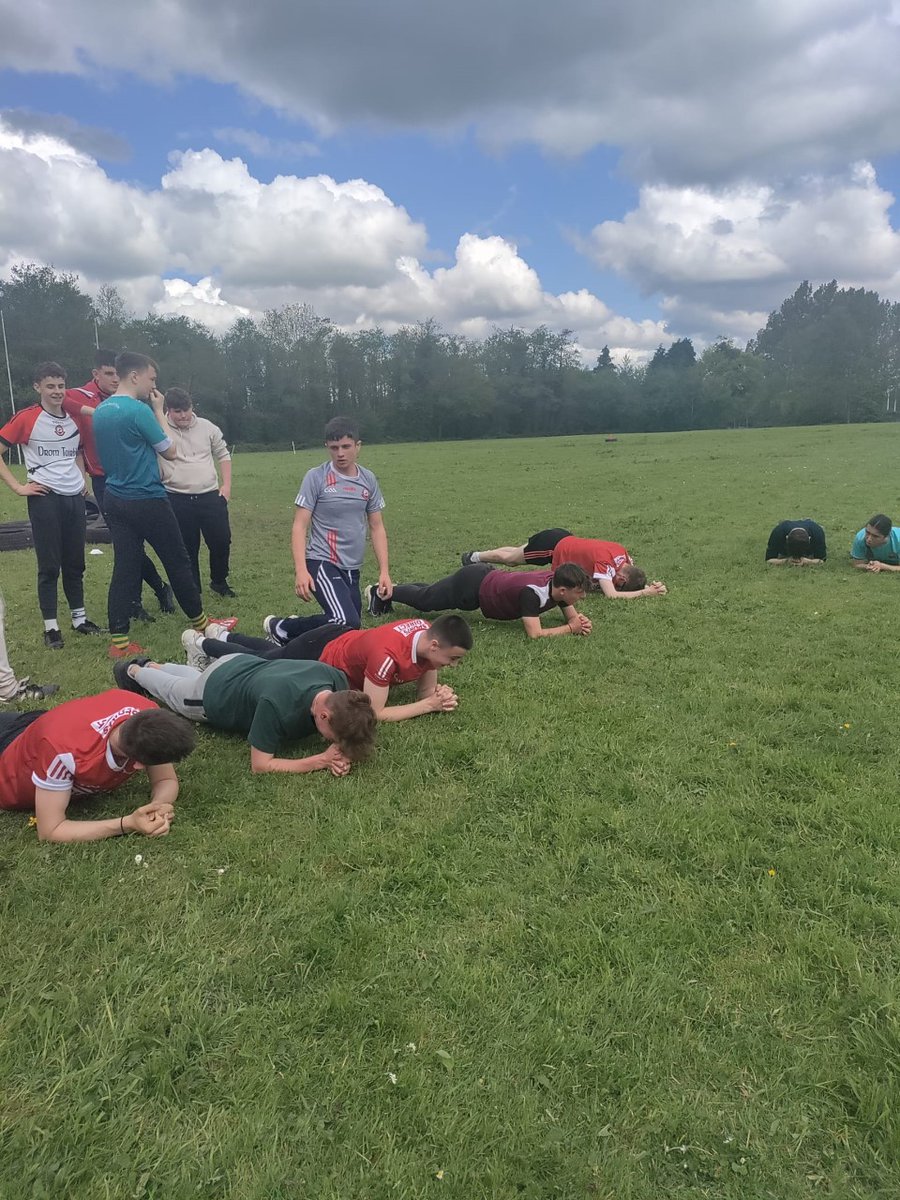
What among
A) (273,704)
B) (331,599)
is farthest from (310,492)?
(273,704)

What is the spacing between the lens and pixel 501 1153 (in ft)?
7.11

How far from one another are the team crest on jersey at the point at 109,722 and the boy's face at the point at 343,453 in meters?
2.86

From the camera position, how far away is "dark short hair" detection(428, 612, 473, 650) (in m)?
4.66

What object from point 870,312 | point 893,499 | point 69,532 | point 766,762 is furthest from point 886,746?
point 870,312

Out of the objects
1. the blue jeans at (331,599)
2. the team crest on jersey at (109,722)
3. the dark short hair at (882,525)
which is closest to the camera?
the team crest on jersey at (109,722)

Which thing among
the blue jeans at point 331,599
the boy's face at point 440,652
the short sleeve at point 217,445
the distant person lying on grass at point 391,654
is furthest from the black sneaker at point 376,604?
the boy's face at point 440,652

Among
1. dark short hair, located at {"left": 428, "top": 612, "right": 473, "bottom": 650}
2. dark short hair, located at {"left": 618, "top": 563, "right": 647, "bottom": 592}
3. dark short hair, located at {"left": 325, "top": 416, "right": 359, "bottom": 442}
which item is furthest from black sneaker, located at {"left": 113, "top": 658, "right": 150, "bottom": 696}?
dark short hair, located at {"left": 618, "top": 563, "right": 647, "bottom": 592}

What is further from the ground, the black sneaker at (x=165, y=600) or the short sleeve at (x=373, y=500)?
the short sleeve at (x=373, y=500)

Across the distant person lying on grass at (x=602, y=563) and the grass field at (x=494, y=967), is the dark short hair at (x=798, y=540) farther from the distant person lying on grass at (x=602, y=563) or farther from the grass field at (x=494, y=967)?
the grass field at (x=494, y=967)

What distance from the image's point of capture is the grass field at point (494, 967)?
2.17 metres

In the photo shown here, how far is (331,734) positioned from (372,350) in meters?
87.9

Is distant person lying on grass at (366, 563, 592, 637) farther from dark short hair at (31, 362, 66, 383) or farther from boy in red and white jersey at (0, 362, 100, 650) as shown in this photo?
dark short hair at (31, 362, 66, 383)

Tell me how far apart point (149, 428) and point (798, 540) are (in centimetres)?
812

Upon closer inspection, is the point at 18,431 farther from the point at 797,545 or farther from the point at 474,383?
the point at 474,383
